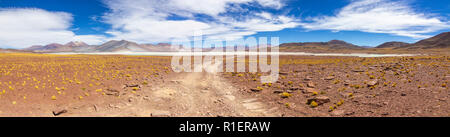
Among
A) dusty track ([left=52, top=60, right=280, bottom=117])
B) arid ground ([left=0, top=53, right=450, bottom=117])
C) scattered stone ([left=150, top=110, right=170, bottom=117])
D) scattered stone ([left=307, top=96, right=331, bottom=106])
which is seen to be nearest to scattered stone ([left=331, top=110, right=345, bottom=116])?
arid ground ([left=0, top=53, right=450, bottom=117])

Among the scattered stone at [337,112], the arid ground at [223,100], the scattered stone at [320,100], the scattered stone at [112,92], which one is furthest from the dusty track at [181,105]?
the scattered stone at [337,112]

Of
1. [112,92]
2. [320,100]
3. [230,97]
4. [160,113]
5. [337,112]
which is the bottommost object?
[160,113]

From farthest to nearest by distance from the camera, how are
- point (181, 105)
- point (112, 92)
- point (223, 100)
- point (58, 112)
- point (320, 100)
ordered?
point (112, 92) → point (223, 100) → point (181, 105) → point (320, 100) → point (58, 112)

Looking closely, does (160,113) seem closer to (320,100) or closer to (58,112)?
(58,112)

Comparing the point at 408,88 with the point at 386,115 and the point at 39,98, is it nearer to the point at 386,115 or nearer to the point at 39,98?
the point at 386,115

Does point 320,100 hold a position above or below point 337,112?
above

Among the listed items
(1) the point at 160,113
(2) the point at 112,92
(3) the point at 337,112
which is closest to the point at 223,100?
(1) the point at 160,113

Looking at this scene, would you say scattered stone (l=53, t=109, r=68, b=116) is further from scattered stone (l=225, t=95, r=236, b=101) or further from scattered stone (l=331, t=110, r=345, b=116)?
scattered stone (l=331, t=110, r=345, b=116)

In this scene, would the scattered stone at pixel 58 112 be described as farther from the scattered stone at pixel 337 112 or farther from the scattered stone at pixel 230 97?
the scattered stone at pixel 337 112

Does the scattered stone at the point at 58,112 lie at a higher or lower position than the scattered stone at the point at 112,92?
lower

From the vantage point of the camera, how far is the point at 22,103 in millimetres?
11312
